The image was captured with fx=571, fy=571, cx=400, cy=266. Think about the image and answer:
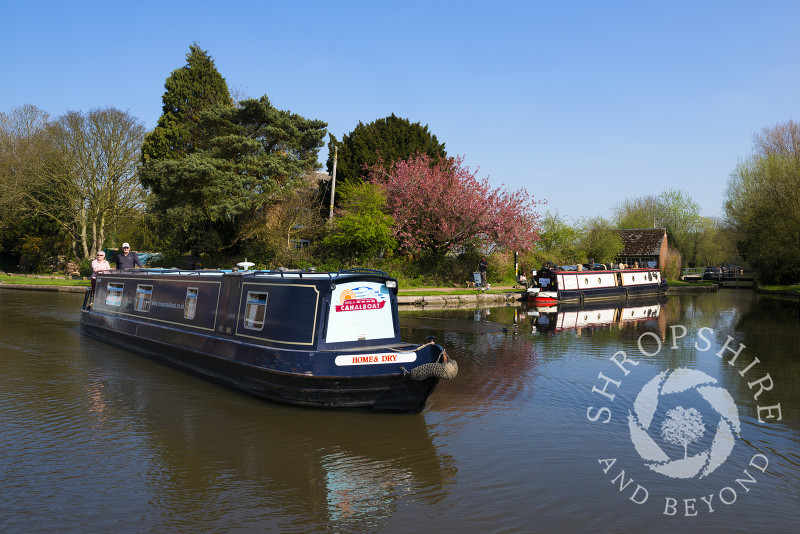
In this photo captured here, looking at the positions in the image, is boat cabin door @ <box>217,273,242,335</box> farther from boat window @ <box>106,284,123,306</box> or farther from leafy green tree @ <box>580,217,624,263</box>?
leafy green tree @ <box>580,217,624,263</box>

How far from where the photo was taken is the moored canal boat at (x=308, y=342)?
7.52 m

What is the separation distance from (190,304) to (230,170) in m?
19.6

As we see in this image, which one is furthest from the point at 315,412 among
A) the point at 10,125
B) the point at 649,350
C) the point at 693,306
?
the point at 10,125

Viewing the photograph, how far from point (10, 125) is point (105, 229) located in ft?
28.9

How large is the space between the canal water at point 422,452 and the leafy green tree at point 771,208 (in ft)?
90.2

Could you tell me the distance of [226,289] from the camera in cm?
951

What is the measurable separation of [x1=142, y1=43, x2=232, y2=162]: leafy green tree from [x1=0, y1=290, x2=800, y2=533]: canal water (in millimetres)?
25951

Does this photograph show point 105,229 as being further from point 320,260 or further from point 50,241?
point 320,260

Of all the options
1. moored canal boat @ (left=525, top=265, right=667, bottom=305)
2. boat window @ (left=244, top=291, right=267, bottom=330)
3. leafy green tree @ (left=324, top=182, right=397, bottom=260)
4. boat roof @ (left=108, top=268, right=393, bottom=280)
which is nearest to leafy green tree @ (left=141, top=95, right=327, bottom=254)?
leafy green tree @ (left=324, top=182, right=397, bottom=260)

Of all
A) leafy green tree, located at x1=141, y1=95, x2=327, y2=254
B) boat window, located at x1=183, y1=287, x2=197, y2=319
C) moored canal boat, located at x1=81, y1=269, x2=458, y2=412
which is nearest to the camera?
moored canal boat, located at x1=81, y1=269, x2=458, y2=412

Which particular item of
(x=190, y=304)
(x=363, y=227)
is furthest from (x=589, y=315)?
(x=190, y=304)

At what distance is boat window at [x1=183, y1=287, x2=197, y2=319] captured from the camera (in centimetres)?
1024

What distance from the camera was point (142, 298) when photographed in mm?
12008

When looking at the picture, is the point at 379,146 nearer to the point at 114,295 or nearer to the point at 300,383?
the point at 114,295
